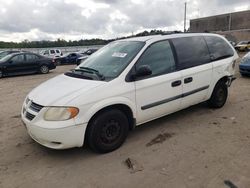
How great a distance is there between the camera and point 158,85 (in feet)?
13.2

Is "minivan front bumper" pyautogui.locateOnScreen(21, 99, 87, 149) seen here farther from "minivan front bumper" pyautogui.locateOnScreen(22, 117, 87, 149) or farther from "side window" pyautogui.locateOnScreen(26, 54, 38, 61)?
"side window" pyautogui.locateOnScreen(26, 54, 38, 61)

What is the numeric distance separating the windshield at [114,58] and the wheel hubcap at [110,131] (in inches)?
28.3

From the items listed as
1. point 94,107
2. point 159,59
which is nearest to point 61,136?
point 94,107

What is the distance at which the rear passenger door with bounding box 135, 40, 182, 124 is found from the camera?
12.8 feet

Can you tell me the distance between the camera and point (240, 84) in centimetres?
832

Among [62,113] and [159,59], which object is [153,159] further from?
[159,59]

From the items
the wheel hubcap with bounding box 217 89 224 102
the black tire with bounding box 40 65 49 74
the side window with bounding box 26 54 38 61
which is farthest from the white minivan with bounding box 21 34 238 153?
the black tire with bounding box 40 65 49 74

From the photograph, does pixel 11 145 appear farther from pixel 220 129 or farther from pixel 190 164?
pixel 220 129

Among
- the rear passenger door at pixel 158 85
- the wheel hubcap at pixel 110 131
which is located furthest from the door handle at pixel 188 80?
the wheel hubcap at pixel 110 131

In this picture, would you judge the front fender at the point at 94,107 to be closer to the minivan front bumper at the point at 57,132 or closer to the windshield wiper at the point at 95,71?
the minivan front bumper at the point at 57,132

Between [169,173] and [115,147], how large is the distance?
992 mm

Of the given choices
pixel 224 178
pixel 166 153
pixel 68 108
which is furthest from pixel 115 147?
pixel 224 178

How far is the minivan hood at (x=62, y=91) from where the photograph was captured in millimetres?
3324

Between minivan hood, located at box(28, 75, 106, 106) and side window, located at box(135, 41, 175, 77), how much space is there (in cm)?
90
